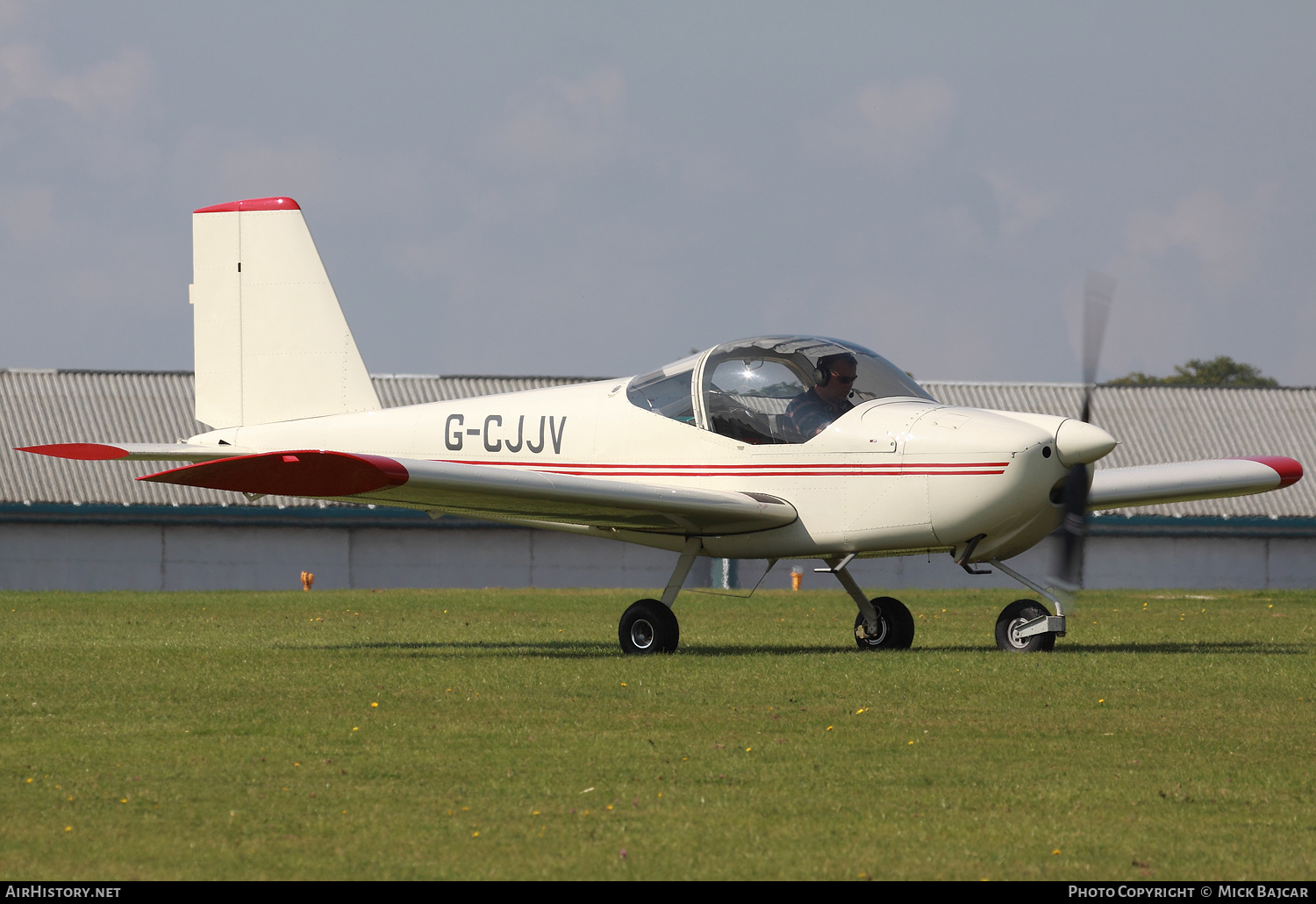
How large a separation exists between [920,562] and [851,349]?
27165mm

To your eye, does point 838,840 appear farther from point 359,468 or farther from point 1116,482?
point 1116,482

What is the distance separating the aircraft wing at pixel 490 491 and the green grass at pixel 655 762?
1.23 metres

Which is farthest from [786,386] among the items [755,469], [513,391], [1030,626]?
[513,391]

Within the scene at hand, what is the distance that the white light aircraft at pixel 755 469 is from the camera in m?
12.8

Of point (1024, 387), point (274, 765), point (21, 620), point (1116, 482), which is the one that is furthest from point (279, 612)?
point (1024, 387)

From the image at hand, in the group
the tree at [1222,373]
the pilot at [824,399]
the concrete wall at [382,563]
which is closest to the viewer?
the pilot at [824,399]

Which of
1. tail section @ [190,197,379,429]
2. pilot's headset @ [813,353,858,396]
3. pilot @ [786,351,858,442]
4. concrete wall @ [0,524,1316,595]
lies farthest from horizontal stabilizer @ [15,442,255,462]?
concrete wall @ [0,524,1316,595]

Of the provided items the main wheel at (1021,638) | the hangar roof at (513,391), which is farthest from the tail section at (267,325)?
the hangar roof at (513,391)

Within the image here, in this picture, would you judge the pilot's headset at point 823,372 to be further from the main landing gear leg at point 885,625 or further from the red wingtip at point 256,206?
the red wingtip at point 256,206

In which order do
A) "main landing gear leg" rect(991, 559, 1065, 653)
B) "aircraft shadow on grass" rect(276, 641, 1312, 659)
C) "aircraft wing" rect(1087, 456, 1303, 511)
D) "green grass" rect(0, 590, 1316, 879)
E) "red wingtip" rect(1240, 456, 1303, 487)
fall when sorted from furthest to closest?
"red wingtip" rect(1240, 456, 1303, 487), "aircraft wing" rect(1087, 456, 1303, 511), "aircraft shadow on grass" rect(276, 641, 1312, 659), "main landing gear leg" rect(991, 559, 1065, 653), "green grass" rect(0, 590, 1316, 879)

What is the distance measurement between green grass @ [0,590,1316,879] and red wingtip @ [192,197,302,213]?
512 cm

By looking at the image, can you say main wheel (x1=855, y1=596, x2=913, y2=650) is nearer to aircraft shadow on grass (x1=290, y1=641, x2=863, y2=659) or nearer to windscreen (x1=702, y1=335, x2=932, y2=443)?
aircraft shadow on grass (x1=290, y1=641, x2=863, y2=659)

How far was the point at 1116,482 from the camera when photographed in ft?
48.8

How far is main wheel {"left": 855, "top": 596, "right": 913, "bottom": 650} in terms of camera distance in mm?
14500
